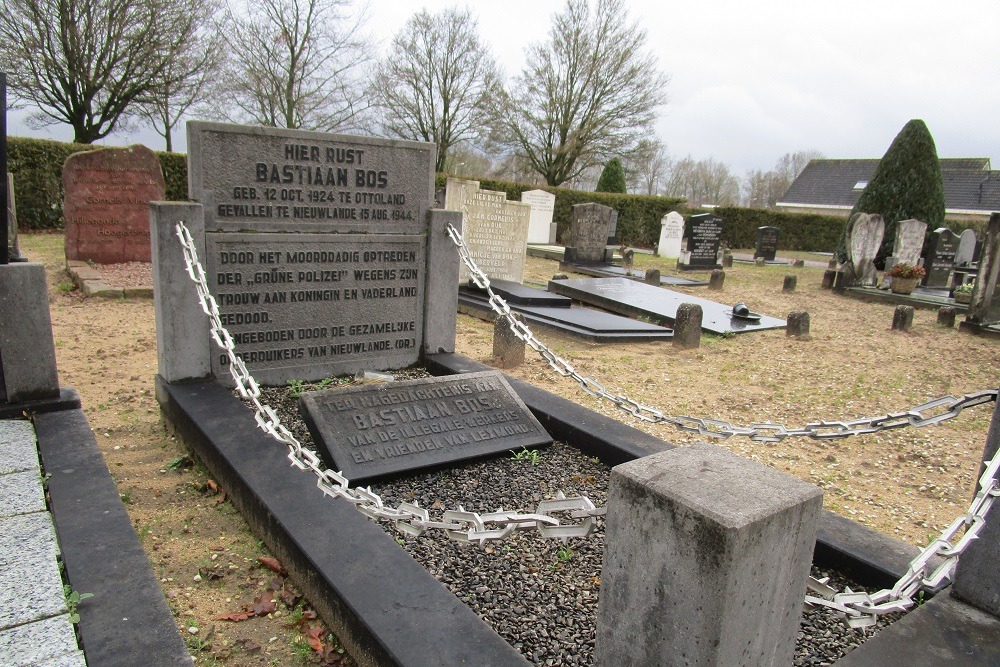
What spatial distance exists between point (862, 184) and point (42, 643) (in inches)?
1879

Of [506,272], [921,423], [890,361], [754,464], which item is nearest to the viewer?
[754,464]

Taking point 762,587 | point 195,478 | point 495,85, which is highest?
point 495,85

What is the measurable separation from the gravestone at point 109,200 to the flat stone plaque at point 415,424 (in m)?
7.48

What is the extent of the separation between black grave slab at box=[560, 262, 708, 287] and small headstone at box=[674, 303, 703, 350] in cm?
596

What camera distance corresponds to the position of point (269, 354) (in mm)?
4840

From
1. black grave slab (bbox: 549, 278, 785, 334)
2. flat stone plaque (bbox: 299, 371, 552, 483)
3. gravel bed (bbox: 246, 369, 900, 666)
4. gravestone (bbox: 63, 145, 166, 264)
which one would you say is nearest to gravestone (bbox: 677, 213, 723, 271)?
black grave slab (bbox: 549, 278, 785, 334)

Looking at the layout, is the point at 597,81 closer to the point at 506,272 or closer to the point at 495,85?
the point at 495,85

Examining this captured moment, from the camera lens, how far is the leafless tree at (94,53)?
21.0 metres

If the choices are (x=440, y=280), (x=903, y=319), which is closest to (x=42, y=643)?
(x=440, y=280)

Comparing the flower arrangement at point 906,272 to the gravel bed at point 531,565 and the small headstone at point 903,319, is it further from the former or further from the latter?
the gravel bed at point 531,565

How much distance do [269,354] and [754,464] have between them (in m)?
3.91

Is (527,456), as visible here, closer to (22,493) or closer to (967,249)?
(22,493)

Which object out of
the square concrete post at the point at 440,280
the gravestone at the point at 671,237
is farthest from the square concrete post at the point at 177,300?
the gravestone at the point at 671,237

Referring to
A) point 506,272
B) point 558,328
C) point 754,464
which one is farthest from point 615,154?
point 754,464
